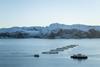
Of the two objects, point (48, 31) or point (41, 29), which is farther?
point (41, 29)

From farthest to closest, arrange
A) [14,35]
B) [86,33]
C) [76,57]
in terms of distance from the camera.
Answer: [14,35], [86,33], [76,57]

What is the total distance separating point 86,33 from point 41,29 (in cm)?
1632

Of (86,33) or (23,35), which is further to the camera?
(23,35)

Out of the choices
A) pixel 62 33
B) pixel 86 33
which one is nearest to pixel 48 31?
pixel 62 33

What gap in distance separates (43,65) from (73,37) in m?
64.1

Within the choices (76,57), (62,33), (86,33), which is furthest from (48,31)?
(76,57)

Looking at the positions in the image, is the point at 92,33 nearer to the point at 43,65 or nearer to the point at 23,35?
the point at 23,35

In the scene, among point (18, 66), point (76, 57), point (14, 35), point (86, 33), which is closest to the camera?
point (18, 66)

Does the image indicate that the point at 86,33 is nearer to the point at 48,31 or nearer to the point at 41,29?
the point at 48,31

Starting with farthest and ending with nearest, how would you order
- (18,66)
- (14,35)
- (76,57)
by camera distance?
(14,35) < (76,57) < (18,66)

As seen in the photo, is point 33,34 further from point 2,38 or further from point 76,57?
point 76,57

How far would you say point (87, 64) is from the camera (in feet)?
77.3

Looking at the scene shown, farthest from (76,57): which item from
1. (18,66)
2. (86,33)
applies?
(86,33)

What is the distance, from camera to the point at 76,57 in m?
27.8
